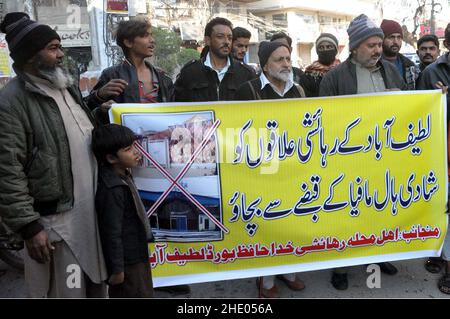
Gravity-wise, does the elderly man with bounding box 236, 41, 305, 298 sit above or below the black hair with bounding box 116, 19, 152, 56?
below

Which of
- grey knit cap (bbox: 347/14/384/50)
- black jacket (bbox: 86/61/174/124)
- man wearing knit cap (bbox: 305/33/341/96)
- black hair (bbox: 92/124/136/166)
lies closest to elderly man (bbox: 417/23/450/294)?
grey knit cap (bbox: 347/14/384/50)

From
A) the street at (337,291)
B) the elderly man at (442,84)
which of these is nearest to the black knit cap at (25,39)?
the street at (337,291)

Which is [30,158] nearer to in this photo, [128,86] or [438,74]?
[128,86]

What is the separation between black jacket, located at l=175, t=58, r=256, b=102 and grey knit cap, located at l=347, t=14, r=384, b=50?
989mm

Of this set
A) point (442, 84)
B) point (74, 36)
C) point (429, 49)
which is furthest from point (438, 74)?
point (74, 36)

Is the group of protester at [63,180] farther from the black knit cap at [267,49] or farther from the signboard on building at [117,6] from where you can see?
the signboard on building at [117,6]

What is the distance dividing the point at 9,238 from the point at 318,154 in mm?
2577

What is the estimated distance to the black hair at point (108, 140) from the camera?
2223mm

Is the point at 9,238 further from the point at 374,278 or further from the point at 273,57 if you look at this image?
the point at 374,278

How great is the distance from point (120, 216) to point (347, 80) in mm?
1997

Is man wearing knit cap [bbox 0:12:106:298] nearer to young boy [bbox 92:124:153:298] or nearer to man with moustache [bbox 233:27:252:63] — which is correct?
young boy [bbox 92:124:153:298]

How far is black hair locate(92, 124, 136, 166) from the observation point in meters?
2.22

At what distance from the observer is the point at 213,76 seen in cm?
356

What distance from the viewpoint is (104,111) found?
2.79m
